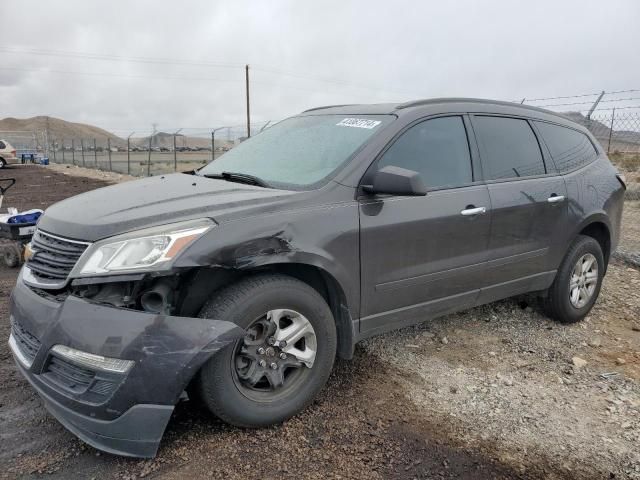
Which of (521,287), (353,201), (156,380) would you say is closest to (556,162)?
(521,287)

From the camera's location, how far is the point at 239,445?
273cm

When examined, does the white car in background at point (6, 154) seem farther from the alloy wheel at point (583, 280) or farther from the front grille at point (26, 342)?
the alloy wheel at point (583, 280)

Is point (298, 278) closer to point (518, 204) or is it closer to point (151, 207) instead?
point (151, 207)

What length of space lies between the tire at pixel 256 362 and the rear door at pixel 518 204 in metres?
1.50

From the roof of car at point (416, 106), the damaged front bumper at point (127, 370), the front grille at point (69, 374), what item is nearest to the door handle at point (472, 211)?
the roof of car at point (416, 106)

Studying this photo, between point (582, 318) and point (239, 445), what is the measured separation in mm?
3383

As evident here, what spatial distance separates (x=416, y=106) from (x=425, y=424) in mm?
2024

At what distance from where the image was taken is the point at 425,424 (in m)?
3.04

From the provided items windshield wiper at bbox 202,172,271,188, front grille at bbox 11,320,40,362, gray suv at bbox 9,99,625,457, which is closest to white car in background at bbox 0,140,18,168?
gray suv at bbox 9,99,625,457

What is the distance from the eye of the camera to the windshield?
10.7ft

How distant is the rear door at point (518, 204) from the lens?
381 centimetres

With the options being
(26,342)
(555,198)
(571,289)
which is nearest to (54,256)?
(26,342)

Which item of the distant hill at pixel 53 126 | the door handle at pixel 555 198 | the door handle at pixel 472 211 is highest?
the distant hill at pixel 53 126

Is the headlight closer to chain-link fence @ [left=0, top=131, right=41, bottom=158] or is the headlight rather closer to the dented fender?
the dented fender
